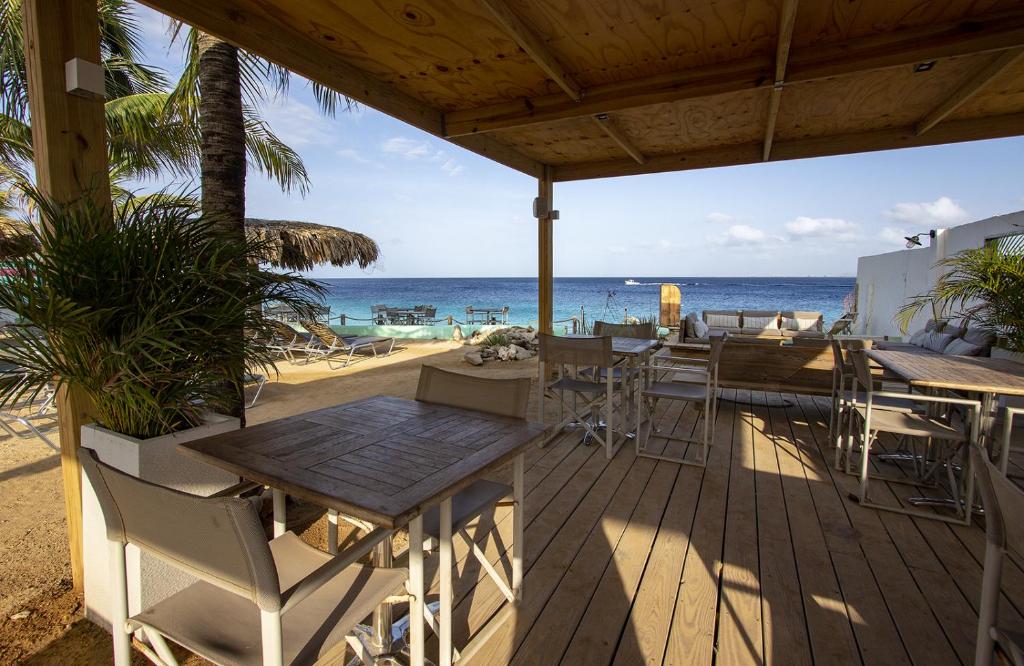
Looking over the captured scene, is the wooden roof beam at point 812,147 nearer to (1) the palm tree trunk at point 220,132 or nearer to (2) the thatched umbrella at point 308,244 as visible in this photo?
(1) the palm tree trunk at point 220,132

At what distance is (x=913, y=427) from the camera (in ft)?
8.70

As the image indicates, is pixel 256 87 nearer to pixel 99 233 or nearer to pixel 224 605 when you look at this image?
pixel 99 233

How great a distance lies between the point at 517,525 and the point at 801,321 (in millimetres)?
10570

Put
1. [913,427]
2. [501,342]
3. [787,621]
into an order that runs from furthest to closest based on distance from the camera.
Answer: [501,342] → [913,427] → [787,621]

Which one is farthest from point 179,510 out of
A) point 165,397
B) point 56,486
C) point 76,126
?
point 56,486

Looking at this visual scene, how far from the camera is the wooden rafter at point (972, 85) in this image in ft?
8.40

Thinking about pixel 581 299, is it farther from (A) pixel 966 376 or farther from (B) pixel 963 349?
(A) pixel 966 376

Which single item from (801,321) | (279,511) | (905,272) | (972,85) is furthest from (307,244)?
(905,272)

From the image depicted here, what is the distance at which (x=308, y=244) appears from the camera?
7.94 m

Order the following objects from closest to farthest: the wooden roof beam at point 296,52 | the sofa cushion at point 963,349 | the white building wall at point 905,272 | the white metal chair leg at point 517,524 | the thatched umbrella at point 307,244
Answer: the white metal chair leg at point 517,524 < the wooden roof beam at point 296,52 < the sofa cushion at point 963,349 < the white building wall at point 905,272 < the thatched umbrella at point 307,244

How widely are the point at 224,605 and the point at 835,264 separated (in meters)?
48.3

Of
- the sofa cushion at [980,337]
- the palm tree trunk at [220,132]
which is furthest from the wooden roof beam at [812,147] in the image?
the palm tree trunk at [220,132]

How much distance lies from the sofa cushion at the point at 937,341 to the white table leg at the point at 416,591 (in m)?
5.91

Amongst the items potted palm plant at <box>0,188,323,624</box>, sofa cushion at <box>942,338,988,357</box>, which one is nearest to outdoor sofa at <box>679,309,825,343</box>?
sofa cushion at <box>942,338,988,357</box>
